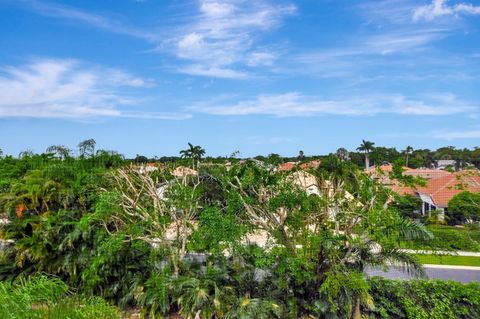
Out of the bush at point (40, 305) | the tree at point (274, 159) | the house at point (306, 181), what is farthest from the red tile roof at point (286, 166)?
the bush at point (40, 305)

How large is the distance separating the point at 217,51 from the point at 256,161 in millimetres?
5231

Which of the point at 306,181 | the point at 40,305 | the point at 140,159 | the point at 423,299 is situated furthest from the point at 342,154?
the point at 40,305

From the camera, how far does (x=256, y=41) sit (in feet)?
46.8

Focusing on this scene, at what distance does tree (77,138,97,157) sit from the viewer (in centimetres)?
1543

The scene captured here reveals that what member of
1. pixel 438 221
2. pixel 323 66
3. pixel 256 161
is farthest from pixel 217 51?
pixel 438 221

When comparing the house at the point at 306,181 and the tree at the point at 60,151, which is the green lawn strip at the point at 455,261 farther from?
the tree at the point at 60,151

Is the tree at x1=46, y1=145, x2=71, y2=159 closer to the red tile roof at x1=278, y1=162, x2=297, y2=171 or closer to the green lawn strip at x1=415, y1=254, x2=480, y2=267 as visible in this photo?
the red tile roof at x1=278, y1=162, x2=297, y2=171

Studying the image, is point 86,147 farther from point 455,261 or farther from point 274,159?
point 455,261

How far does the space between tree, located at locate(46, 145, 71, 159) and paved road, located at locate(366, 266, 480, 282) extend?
12146 mm

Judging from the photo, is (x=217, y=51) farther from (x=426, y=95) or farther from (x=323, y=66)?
(x=426, y=95)

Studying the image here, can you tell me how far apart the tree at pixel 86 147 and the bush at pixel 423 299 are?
10.7 metres

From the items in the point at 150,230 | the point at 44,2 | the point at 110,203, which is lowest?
the point at 150,230

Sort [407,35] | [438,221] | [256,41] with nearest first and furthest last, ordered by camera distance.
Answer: [407,35] → [256,41] → [438,221]

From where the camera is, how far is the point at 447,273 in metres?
16.5
